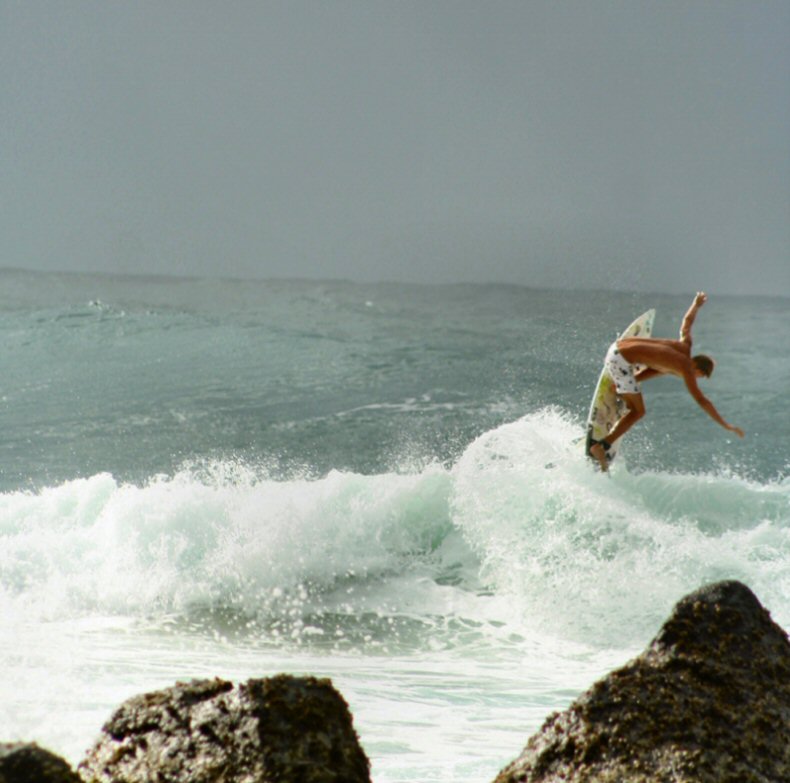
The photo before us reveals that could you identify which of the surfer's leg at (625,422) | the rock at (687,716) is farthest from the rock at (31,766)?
the surfer's leg at (625,422)

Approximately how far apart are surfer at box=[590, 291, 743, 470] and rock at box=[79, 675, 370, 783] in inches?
150

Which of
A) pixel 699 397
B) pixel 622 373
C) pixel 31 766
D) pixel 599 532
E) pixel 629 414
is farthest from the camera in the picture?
pixel 629 414

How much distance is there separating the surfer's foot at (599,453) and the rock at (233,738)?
441 centimetres

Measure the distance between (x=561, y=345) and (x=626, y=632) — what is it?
10.8m

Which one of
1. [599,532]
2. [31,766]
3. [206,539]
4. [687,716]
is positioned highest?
[687,716]

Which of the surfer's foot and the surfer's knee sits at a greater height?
the surfer's knee

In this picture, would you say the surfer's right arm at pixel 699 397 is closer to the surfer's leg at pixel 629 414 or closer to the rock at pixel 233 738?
the surfer's leg at pixel 629 414

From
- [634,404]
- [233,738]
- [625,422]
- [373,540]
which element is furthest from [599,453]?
[233,738]

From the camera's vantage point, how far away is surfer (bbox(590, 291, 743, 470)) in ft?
18.7

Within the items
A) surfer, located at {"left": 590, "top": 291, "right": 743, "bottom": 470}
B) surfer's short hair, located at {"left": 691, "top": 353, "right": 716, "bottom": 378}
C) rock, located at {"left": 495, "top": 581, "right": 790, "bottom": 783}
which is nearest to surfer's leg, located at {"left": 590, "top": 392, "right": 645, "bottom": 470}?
surfer, located at {"left": 590, "top": 291, "right": 743, "bottom": 470}

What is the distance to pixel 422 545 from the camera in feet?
21.1

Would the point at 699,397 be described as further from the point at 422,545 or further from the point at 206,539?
the point at 206,539

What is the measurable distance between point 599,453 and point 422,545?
47.0 inches

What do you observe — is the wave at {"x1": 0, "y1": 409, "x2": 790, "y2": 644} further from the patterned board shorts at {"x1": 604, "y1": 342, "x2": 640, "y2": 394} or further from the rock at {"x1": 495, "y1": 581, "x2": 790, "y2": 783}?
the rock at {"x1": 495, "y1": 581, "x2": 790, "y2": 783}
